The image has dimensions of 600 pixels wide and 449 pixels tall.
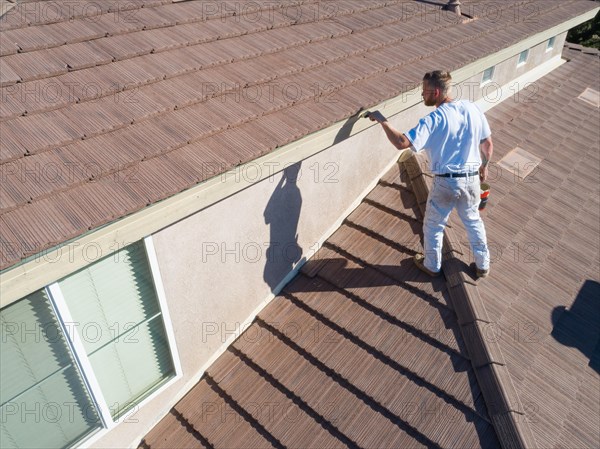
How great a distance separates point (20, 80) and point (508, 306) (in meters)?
5.25

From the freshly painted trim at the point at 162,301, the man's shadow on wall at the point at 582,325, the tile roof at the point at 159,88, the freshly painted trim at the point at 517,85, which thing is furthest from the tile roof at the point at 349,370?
the freshly painted trim at the point at 517,85

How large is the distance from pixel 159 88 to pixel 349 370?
3.33 meters

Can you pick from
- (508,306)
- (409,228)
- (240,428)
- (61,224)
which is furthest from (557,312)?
(61,224)

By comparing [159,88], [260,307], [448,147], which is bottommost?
[260,307]

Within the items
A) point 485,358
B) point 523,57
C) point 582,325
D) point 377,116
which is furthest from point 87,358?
point 523,57

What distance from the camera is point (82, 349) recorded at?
396 cm

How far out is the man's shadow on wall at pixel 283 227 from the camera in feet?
17.3

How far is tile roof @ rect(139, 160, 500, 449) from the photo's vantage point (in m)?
4.57

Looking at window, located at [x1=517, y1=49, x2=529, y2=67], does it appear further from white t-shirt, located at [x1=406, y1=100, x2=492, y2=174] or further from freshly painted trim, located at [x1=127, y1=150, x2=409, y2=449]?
white t-shirt, located at [x1=406, y1=100, x2=492, y2=174]

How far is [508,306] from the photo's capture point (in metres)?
5.34

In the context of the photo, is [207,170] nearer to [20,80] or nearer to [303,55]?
[20,80]

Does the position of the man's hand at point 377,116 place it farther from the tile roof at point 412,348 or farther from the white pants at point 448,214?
the tile roof at point 412,348

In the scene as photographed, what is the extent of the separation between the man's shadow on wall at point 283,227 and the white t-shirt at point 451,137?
4.60ft

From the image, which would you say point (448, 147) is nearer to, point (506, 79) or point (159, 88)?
point (159, 88)
